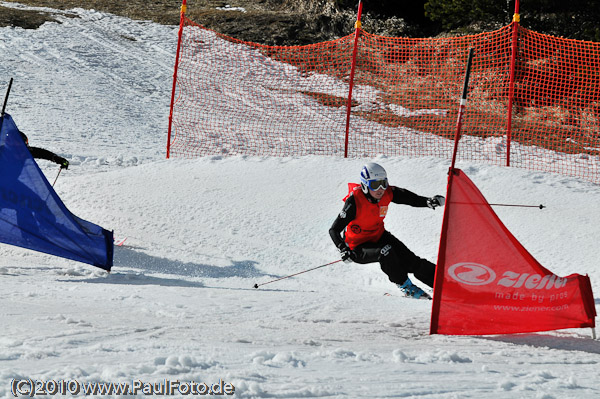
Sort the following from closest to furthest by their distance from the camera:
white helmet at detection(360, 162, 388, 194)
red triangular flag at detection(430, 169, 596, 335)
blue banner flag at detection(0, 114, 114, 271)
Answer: red triangular flag at detection(430, 169, 596, 335), white helmet at detection(360, 162, 388, 194), blue banner flag at detection(0, 114, 114, 271)

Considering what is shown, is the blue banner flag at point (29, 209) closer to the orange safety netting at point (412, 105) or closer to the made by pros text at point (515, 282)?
the made by pros text at point (515, 282)

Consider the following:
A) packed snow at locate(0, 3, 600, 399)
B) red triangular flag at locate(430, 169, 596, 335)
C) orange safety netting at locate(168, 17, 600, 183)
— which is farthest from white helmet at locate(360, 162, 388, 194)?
orange safety netting at locate(168, 17, 600, 183)

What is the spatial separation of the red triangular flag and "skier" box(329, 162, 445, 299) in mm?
Answer: 1725

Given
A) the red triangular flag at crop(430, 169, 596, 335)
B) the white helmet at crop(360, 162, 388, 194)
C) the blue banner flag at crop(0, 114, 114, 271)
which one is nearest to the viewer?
the red triangular flag at crop(430, 169, 596, 335)

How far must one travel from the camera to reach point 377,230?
7016 mm

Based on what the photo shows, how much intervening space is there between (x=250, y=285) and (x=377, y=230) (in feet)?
A: 5.19

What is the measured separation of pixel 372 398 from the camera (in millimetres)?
3791

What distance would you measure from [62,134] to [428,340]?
11111 millimetres

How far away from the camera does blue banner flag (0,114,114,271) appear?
Result: 23.7ft

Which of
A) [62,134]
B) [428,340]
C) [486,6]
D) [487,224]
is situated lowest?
[62,134]

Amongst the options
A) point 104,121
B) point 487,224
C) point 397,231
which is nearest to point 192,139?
point 104,121

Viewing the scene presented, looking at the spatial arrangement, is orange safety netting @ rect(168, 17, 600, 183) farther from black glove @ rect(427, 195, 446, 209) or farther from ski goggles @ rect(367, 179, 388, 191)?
ski goggles @ rect(367, 179, 388, 191)

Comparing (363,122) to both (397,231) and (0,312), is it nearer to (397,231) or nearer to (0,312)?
(397,231)

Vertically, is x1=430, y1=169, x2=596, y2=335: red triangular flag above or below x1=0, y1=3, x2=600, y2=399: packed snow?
above
